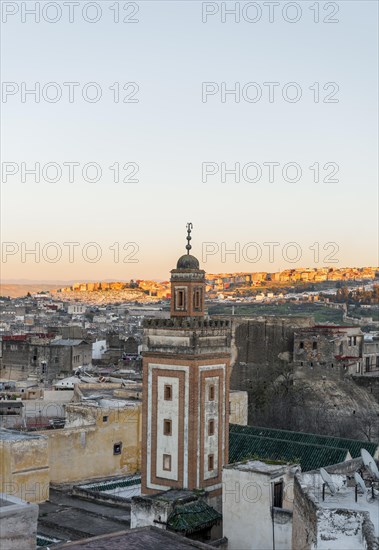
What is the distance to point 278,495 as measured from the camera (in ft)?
56.6

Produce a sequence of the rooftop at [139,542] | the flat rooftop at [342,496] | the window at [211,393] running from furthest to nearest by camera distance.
Answer: 1. the window at [211,393]
2. the rooftop at [139,542]
3. the flat rooftop at [342,496]

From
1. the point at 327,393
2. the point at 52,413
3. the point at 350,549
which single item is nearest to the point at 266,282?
the point at 327,393

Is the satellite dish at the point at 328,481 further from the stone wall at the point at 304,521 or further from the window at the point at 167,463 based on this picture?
the window at the point at 167,463

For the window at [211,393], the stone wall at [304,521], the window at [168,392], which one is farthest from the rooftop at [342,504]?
the window at [168,392]

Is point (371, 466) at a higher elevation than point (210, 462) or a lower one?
higher

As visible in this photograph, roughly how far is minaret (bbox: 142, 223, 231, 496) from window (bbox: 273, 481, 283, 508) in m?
2.49

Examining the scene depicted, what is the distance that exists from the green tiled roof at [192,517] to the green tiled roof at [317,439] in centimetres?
442

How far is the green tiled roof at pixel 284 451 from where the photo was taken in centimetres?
2030

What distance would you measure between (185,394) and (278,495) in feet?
11.2

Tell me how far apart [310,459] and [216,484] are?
259 centimetres

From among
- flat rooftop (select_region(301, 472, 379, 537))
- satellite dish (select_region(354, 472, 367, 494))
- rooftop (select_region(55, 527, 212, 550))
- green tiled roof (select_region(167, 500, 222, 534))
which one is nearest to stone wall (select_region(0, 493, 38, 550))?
rooftop (select_region(55, 527, 212, 550))

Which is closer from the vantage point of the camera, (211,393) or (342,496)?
(342,496)

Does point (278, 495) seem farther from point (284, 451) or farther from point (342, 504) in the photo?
point (342, 504)

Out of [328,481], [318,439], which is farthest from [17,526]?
[318,439]
